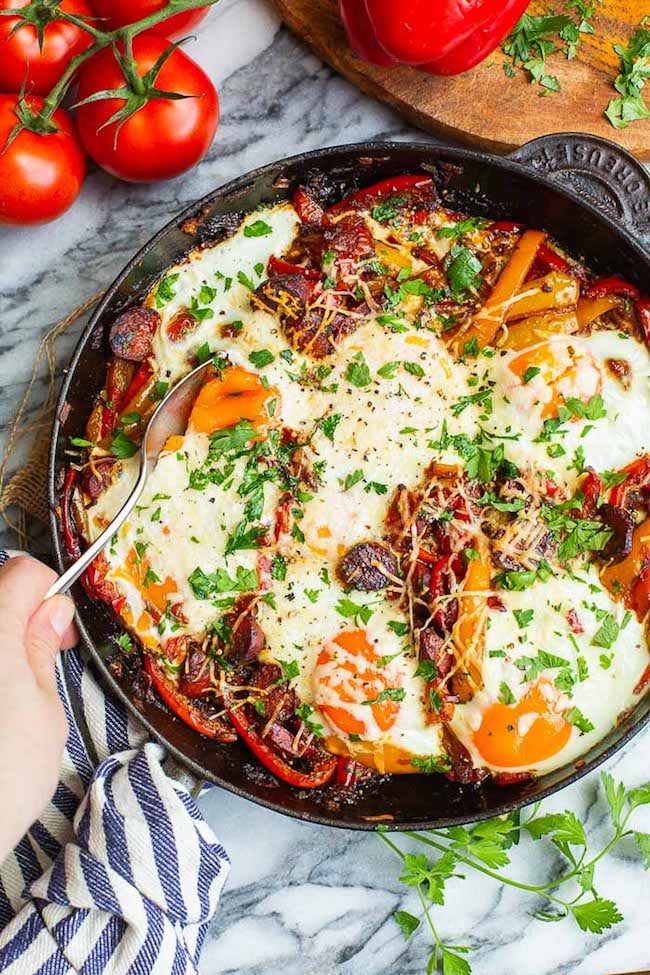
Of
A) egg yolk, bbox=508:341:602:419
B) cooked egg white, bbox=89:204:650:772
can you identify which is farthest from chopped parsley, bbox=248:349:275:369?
egg yolk, bbox=508:341:602:419

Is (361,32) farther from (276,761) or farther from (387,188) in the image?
(276,761)

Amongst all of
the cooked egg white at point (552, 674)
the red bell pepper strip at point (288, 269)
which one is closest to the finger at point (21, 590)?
the red bell pepper strip at point (288, 269)

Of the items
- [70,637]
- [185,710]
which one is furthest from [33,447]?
[185,710]

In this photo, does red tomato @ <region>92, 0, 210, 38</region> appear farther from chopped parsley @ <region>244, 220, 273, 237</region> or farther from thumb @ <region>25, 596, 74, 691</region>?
thumb @ <region>25, 596, 74, 691</region>

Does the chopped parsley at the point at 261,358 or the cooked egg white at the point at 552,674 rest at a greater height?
the chopped parsley at the point at 261,358

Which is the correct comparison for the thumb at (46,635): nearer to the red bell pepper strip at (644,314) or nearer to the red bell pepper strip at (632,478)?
the red bell pepper strip at (632,478)

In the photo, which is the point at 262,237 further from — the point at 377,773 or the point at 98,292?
the point at 377,773
